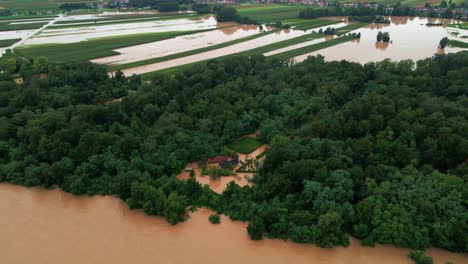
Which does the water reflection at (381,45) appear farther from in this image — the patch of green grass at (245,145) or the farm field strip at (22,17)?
the farm field strip at (22,17)

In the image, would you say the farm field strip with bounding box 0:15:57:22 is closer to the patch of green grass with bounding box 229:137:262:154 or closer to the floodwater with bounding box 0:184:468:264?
the floodwater with bounding box 0:184:468:264

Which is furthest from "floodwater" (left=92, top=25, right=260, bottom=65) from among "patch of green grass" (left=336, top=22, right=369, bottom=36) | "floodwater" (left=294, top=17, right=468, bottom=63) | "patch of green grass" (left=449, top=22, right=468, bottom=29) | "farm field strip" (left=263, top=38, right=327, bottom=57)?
"patch of green grass" (left=449, top=22, right=468, bottom=29)

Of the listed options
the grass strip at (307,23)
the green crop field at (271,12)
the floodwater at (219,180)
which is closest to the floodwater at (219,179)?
the floodwater at (219,180)

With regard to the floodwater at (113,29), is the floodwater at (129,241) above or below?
below

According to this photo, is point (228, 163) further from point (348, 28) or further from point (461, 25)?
point (461, 25)

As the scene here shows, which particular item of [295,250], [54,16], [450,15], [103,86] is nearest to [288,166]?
[295,250]

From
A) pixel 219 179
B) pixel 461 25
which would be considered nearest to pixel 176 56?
pixel 219 179

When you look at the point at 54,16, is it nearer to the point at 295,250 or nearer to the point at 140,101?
the point at 140,101
